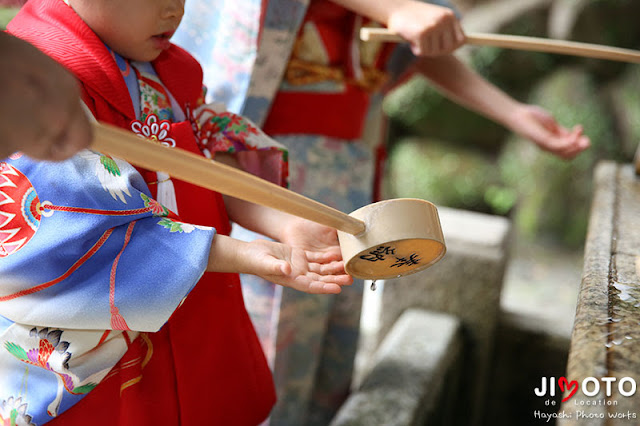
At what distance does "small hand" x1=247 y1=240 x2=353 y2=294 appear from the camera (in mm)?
998

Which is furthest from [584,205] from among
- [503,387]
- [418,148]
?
[503,387]

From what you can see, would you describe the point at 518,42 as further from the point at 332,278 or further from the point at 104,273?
the point at 104,273

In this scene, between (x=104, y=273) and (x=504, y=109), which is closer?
(x=104, y=273)

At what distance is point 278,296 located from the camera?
1.93 m

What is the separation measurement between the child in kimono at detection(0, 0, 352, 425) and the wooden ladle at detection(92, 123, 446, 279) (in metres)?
0.07

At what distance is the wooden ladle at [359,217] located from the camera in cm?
80

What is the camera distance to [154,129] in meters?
1.13

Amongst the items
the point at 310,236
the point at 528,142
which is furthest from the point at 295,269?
the point at 528,142

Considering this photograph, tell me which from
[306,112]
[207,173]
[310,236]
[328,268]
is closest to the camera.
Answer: [207,173]

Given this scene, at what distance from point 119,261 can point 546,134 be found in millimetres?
1558

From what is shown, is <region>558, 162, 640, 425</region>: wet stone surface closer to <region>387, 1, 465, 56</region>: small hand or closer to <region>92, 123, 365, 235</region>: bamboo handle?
<region>92, 123, 365, 235</region>: bamboo handle

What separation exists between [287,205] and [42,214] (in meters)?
0.39

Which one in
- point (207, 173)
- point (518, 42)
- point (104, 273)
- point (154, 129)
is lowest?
point (104, 273)

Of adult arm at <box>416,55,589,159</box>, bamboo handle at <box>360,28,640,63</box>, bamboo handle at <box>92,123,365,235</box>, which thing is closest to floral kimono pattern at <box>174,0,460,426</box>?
adult arm at <box>416,55,589,159</box>
